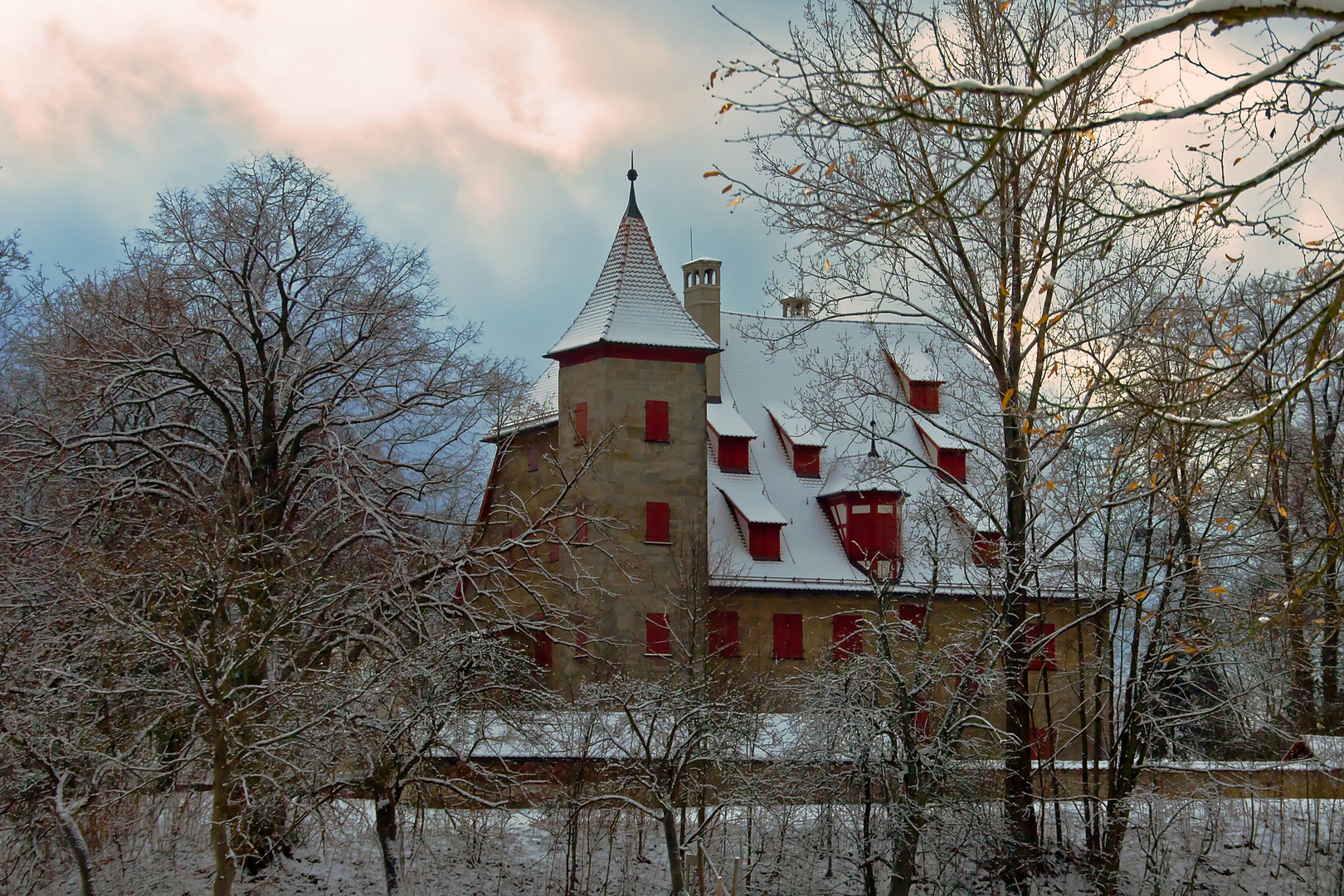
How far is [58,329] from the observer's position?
22031 mm

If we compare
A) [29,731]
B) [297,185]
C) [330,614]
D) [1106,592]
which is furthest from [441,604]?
[1106,592]

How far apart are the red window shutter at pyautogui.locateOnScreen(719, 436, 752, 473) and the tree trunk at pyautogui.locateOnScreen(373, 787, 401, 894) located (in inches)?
636

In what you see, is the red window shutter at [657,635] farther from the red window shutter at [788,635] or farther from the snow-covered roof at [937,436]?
the snow-covered roof at [937,436]

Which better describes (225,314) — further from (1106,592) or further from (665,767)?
(1106,592)

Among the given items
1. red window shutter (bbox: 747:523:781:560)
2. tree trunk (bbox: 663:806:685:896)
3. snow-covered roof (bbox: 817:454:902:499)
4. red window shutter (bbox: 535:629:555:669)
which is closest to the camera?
tree trunk (bbox: 663:806:685:896)

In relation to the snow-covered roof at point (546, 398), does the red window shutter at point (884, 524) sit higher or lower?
lower

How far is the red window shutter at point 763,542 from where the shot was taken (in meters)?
28.2

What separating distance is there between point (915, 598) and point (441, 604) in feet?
42.8

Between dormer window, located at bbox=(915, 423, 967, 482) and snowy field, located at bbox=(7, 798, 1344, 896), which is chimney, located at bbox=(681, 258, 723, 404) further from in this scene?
snowy field, located at bbox=(7, 798, 1344, 896)

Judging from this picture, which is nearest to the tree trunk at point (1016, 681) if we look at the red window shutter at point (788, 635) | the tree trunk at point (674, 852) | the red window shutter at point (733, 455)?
the tree trunk at point (674, 852)

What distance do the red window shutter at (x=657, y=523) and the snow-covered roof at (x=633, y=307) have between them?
3501mm

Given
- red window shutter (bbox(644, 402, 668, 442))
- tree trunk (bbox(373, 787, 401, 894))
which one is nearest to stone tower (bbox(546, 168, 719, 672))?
red window shutter (bbox(644, 402, 668, 442))

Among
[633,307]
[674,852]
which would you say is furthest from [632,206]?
[674,852]

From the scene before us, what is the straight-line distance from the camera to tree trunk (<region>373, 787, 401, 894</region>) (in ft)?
48.0
